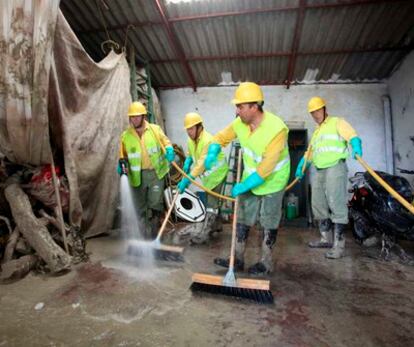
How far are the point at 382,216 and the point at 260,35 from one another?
11.9 feet

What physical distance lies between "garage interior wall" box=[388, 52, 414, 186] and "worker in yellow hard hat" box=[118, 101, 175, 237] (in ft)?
14.5

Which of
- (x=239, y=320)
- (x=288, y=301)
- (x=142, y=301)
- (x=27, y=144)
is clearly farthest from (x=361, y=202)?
(x=27, y=144)

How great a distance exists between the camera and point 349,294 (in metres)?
2.54

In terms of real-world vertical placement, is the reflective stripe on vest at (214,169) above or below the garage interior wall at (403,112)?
below

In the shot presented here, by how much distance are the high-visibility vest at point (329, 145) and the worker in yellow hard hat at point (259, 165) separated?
1.00 metres

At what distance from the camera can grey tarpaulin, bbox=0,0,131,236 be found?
2492 millimetres

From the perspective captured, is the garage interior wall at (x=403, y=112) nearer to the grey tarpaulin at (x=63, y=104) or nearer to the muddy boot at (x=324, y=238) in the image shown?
the muddy boot at (x=324, y=238)

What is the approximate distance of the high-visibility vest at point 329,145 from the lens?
3543 millimetres

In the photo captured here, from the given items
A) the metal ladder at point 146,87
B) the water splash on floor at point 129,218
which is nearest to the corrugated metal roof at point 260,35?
the metal ladder at point 146,87

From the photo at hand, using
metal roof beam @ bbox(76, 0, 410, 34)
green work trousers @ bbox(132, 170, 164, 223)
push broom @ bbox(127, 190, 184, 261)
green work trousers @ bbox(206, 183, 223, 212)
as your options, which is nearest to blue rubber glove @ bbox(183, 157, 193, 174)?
green work trousers @ bbox(132, 170, 164, 223)

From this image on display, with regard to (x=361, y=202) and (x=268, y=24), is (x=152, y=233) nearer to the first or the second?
(x=361, y=202)

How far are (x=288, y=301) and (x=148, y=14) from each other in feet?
15.7

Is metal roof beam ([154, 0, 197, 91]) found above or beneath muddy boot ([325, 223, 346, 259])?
above

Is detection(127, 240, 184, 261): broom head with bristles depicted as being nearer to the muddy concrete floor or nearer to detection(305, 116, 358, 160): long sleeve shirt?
the muddy concrete floor
